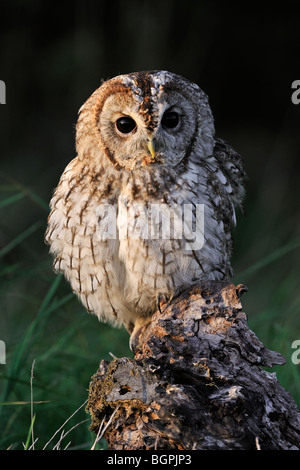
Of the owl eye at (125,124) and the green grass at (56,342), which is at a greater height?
the owl eye at (125,124)

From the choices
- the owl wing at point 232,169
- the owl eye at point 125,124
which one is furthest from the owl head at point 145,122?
the owl wing at point 232,169

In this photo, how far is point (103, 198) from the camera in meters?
2.26

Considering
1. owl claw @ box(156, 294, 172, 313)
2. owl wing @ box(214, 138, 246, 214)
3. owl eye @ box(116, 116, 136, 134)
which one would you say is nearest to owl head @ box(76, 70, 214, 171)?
owl eye @ box(116, 116, 136, 134)

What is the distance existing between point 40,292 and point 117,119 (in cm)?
253

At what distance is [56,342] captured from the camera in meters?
3.06

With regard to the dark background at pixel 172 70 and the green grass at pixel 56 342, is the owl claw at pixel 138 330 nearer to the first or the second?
the green grass at pixel 56 342

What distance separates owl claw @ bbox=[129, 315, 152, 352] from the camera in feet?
8.23

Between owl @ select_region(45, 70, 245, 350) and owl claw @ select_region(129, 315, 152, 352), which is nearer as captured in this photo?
owl @ select_region(45, 70, 245, 350)

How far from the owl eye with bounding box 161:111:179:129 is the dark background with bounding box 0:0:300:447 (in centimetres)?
180

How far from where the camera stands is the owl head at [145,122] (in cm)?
207

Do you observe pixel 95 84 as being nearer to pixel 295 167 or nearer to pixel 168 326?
pixel 295 167

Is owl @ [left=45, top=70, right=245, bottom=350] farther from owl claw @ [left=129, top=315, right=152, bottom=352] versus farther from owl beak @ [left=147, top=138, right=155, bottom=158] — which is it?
owl claw @ [left=129, top=315, right=152, bottom=352]

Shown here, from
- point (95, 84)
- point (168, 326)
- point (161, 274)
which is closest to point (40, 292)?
point (95, 84)

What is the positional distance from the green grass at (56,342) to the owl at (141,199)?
0.96 feet
